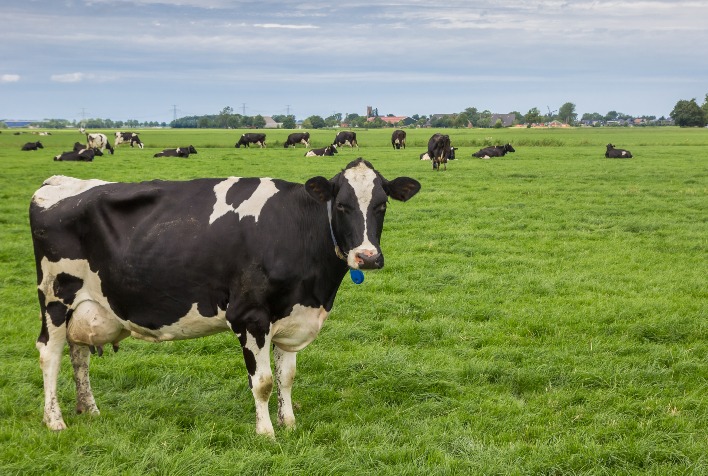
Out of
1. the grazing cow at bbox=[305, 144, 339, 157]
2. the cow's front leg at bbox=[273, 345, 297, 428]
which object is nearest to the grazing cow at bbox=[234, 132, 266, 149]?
the grazing cow at bbox=[305, 144, 339, 157]

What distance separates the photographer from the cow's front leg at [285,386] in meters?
5.99

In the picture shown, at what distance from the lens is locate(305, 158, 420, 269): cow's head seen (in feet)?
17.5

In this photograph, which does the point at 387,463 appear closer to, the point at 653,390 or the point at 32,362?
the point at 653,390

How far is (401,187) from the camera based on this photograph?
5.94 meters

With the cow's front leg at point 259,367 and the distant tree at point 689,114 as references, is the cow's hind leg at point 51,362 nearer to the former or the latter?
the cow's front leg at point 259,367

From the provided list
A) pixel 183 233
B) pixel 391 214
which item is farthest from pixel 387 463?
pixel 391 214

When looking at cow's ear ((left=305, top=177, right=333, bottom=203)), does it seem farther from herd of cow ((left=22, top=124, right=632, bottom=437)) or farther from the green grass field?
the green grass field

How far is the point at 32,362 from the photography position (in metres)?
7.36

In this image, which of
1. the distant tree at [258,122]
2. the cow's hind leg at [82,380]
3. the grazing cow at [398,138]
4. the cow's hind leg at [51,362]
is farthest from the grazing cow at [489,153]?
the distant tree at [258,122]

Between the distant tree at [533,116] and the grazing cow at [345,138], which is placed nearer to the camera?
the grazing cow at [345,138]

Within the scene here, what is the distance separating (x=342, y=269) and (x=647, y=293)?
6188 mm

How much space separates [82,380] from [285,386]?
188cm

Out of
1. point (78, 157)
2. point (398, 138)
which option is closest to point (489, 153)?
point (398, 138)

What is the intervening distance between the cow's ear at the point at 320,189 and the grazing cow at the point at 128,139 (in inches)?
2074
